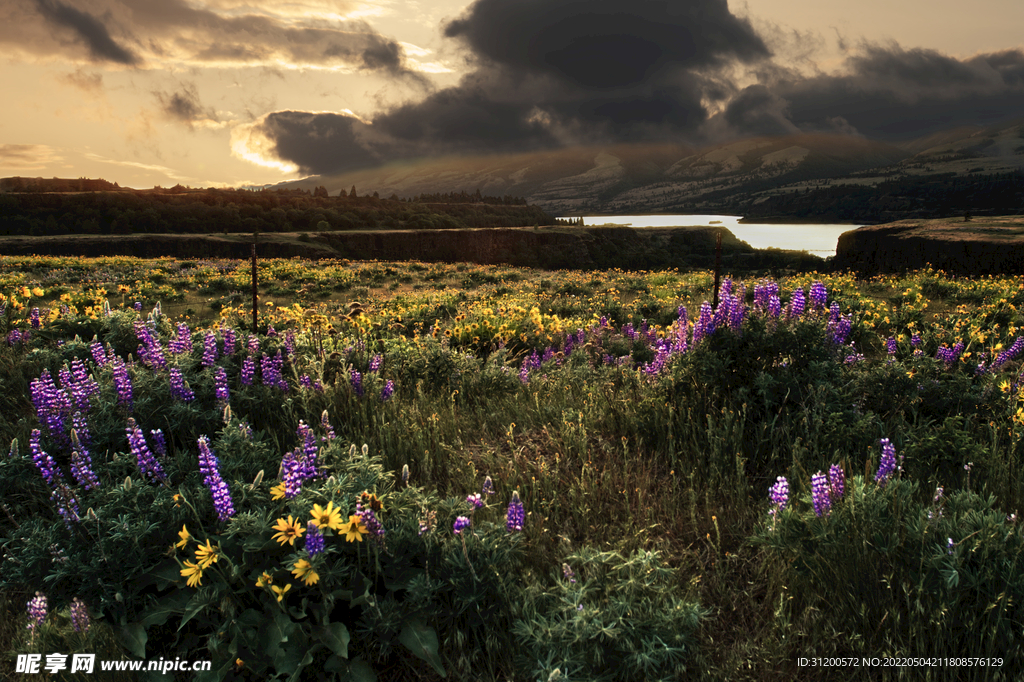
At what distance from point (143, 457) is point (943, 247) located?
949 inches

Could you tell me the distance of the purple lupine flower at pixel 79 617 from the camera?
2.23m

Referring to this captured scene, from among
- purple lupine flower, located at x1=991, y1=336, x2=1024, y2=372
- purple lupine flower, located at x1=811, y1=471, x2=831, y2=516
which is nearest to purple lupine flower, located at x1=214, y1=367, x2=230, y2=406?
purple lupine flower, located at x1=811, y1=471, x2=831, y2=516

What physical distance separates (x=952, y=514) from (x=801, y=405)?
1.10m

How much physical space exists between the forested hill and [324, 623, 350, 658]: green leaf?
70602 millimetres

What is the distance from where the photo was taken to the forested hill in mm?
72875

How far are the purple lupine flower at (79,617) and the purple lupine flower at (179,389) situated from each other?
1.72 m

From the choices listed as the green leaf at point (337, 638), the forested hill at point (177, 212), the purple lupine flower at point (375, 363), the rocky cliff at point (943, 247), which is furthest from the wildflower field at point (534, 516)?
the forested hill at point (177, 212)

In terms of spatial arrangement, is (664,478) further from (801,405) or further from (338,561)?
(338,561)

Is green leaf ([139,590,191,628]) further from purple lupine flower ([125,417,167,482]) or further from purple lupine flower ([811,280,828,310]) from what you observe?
purple lupine flower ([811,280,828,310])

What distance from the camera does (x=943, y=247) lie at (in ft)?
60.4

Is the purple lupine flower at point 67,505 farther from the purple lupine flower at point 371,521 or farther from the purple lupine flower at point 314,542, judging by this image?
the purple lupine flower at point 371,521

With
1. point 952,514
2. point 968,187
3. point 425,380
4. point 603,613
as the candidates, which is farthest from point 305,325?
point 968,187

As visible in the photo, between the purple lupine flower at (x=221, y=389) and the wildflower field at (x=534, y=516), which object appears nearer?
the wildflower field at (x=534, y=516)

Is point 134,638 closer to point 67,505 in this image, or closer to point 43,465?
point 67,505
